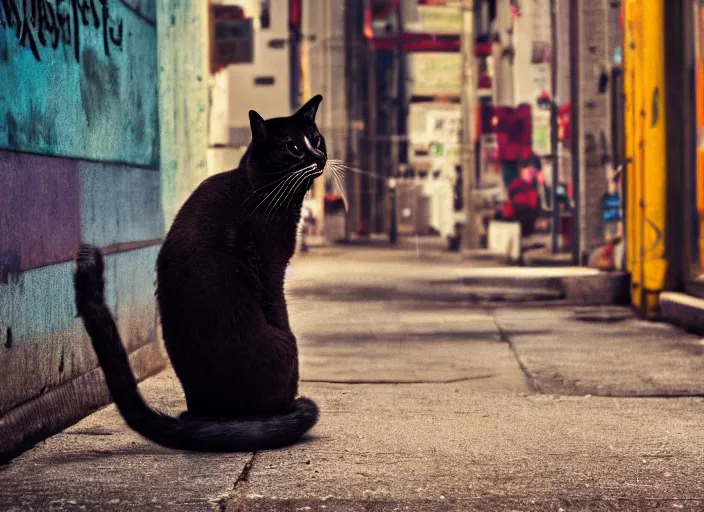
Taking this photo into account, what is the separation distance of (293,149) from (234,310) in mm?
777

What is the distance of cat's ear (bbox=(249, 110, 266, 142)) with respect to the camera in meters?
4.54

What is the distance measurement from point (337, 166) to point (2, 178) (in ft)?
4.92

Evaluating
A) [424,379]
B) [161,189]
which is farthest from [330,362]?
[161,189]

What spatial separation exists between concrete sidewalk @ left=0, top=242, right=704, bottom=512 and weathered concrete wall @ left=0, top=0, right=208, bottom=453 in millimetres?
304

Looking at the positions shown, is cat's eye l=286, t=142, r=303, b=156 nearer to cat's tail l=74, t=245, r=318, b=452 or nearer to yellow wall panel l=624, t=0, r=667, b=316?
cat's tail l=74, t=245, r=318, b=452

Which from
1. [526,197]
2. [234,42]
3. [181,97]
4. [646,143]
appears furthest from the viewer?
[526,197]

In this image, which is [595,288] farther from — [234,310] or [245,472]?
[245,472]

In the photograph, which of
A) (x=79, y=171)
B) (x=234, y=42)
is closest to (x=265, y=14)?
(x=234, y=42)

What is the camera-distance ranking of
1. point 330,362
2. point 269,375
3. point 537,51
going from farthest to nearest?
point 537,51 → point 330,362 → point 269,375

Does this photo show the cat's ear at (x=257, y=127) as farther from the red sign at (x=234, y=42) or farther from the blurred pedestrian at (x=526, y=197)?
the blurred pedestrian at (x=526, y=197)

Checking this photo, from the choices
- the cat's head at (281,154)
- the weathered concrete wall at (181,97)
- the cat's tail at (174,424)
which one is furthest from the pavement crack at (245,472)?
the weathered concrete wall at (181,97)

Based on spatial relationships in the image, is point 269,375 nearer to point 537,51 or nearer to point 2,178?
point 2,178

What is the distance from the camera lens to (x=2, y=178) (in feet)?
13.7

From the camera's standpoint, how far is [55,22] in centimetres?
488
